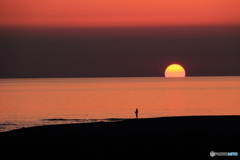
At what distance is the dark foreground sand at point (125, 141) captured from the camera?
19.0m

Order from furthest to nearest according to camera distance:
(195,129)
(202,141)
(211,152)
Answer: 1. (195,129)
2. (202,141)
3. (211,152)

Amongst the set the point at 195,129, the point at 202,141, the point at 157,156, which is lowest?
the point at 157,156

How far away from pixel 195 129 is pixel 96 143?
629 centimetres

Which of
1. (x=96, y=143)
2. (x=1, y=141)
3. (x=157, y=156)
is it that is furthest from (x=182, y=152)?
(x=1, y=141)

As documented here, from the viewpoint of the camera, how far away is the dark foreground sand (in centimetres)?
1902

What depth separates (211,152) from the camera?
1805 cm

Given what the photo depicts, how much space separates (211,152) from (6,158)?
8.68 metres

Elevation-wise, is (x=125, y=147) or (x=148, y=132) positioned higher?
(x=148, y=132)

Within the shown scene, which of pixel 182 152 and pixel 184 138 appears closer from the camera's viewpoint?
pixel 182 152

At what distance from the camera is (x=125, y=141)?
2134 centimetres

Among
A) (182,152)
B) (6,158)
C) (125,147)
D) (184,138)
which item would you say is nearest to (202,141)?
(184,138)

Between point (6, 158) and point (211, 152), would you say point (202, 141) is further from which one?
point (6, 158)

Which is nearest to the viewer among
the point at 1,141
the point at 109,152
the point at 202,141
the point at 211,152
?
the point at 211,152

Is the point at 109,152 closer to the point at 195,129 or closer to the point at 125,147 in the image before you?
the point at 125,147
